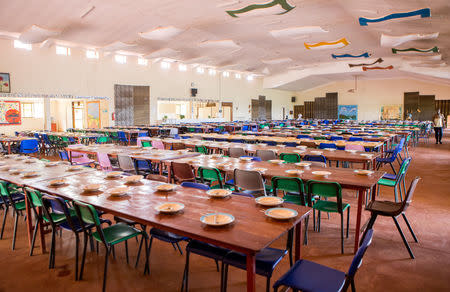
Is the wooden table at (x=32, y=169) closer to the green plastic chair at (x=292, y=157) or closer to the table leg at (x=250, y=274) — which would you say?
the table leg at (x=250, y=274)

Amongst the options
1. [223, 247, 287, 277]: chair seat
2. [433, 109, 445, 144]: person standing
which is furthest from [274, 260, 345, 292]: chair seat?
[433, 109, 445, 144]: person standing

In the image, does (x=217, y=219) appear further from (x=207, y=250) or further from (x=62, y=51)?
(x=62, y=51)

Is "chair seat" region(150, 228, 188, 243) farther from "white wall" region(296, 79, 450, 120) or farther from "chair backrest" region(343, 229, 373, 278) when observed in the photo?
"white wall" region(296, 79, 450, 120)

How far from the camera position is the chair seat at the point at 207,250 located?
2.41m

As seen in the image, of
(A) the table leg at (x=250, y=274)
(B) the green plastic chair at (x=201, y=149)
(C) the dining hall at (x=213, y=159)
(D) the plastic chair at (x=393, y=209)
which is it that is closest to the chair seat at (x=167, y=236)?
(C) the dining hall at (x=213, y=159)

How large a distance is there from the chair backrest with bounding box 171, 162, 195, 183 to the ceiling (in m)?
5.73

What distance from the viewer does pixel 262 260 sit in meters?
2.25

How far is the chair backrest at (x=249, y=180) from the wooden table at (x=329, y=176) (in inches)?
5.1

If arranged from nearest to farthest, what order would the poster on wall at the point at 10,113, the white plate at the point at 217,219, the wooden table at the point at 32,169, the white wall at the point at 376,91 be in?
the white plate at the point at 217,219
the wooden table at the point at 32,169
the poster on wall at the point at 10,113
the white wall at the point at 376,91

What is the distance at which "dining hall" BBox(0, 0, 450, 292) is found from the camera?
2.67 m

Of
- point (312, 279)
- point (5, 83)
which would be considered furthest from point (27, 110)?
point (312, 279)

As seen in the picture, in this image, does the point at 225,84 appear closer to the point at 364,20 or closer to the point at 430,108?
the point at 364,20

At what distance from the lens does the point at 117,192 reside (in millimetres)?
2938

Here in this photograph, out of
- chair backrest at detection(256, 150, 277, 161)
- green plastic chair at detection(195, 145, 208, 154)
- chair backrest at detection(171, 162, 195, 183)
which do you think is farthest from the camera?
green plastic chair at detection(195, 145, 208, 154)
